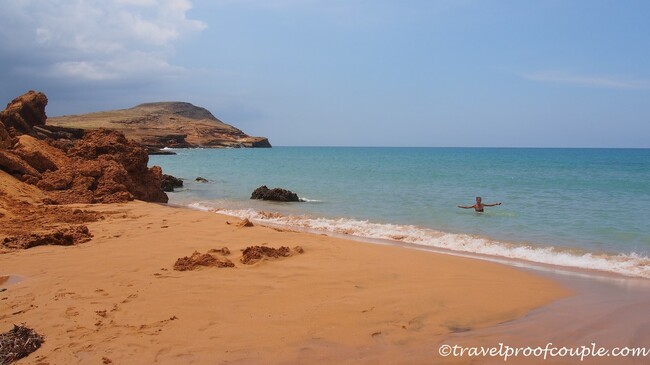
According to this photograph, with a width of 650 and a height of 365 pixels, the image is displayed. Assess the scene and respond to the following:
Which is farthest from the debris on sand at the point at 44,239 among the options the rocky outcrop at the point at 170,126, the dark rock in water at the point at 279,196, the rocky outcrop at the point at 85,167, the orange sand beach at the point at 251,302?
the rocky outcrop at the point at 170,126

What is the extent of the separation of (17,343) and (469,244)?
8.40 m

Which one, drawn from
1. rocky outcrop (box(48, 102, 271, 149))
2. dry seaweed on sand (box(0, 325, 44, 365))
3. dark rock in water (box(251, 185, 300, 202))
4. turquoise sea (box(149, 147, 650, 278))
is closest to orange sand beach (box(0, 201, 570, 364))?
dry seaweed on sand (box(0, 325, 44, 365))

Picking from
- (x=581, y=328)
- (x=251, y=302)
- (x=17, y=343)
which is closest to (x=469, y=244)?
(x=581, y=328)

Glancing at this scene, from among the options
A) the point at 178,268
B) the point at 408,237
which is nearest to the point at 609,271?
the point at 408,237

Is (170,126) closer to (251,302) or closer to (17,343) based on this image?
(251,302)

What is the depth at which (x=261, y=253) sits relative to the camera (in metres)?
6.70

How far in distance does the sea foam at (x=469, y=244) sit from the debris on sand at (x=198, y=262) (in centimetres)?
492

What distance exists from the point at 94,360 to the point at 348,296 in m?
2.63

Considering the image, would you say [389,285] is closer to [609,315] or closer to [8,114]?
[609,315]

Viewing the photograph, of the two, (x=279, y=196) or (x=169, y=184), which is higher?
(x=169, y=184)

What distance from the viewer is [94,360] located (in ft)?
11.2

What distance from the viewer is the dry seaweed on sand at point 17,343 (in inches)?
133

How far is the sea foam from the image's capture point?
776 centimetres

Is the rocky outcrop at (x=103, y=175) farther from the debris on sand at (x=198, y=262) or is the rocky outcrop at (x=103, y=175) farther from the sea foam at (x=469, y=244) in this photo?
the debris on sand at (x=198, y=262)
